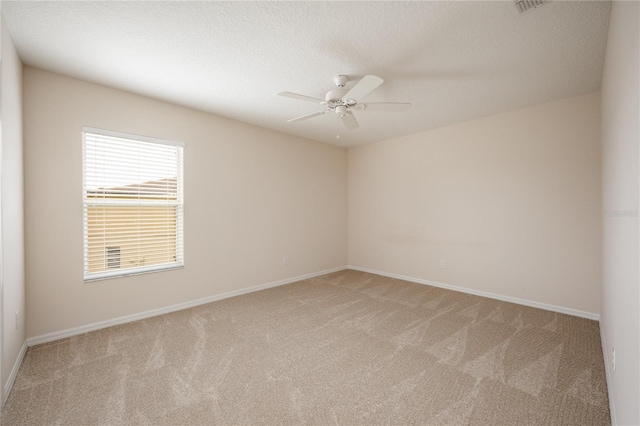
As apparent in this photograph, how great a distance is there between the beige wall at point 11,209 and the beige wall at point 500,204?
4.82 metres

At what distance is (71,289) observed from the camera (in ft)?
9.38

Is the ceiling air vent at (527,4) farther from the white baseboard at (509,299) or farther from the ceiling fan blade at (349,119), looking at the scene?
the white baseboard at (509,299)

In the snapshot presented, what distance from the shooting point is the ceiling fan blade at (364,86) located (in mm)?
2158

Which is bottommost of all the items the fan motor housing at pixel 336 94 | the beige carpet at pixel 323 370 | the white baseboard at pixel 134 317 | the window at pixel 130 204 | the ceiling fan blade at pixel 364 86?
the beige carpet at pixel 323 370

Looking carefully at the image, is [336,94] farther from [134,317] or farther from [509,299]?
[509,299]

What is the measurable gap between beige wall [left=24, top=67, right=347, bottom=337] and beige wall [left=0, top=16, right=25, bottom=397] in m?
0.20

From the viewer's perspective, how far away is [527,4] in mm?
1836

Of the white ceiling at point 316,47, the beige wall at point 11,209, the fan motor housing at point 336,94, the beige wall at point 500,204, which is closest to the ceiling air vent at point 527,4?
the white ceiling at point 316,47

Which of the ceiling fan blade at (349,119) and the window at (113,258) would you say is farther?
the window at (113,258)

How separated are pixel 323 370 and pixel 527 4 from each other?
299 centimetres

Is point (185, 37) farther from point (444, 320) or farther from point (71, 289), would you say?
point (444, 320)

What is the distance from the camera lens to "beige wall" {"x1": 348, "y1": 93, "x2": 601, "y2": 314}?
3338mm

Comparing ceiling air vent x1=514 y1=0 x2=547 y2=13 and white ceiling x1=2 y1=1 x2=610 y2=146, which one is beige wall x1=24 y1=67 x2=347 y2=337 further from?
ceiling air vent x1=514 y1=0 x2=547 y2=13

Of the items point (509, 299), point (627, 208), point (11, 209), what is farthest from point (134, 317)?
point (509, 299)
